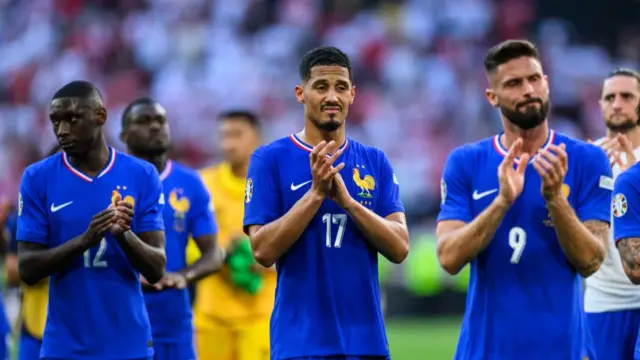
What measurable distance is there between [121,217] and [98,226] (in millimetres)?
125

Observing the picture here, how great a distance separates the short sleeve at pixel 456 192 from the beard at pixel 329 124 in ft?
2.05

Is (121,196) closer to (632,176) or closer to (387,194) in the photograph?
(387,194)

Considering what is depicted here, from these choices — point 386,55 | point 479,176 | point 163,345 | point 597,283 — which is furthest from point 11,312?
point 479,176

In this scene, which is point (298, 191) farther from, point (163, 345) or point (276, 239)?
point (163, 345)

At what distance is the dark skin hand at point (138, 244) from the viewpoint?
232 inches

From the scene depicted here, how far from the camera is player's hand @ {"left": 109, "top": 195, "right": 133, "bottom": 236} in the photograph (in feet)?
19.3

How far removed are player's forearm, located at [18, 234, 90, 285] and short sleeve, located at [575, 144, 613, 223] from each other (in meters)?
2.53

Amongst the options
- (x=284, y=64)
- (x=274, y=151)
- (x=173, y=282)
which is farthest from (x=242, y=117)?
(x=284, y=64)

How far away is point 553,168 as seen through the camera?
17.4 ft

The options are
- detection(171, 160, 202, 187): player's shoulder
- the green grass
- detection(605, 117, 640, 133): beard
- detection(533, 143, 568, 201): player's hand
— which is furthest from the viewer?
the green grass

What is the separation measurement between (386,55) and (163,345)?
48.1 feet

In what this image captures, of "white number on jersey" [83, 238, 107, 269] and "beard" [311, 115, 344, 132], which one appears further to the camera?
"white number on jersey" [83, 238, 107, 269]

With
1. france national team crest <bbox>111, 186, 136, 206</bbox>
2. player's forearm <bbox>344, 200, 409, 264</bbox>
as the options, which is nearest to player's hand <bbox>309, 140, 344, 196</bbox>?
player's forearm <bbox>344, 200, 409, 264</bbox>

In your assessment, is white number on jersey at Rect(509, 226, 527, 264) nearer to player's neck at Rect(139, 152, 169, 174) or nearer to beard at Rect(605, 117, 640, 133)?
beard at Rect(605, 117, 640, 133)
